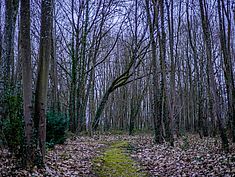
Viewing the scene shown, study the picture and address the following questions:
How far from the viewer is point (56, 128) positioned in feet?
40.0

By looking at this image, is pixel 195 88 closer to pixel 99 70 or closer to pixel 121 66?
pixel 121 66

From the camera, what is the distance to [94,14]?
877 inches

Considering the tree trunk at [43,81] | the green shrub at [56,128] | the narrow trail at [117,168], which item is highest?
the tree trunk at [43,81]

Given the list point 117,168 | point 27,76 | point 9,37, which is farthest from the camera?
point 9,37

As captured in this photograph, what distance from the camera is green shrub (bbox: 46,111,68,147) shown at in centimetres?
1195

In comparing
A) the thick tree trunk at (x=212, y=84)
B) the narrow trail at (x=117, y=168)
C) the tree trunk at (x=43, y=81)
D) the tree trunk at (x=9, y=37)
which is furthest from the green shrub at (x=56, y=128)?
the thick tree trunk at (x=212, y=84)

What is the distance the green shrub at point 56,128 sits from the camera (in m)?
12.0

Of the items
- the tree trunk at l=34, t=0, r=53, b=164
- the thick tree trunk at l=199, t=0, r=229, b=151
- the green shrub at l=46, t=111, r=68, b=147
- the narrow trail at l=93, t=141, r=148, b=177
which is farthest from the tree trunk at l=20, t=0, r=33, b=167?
the thick tree trunk at l=199, t=0, r=229, b=151

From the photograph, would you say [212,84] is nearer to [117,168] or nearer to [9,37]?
[117,168]

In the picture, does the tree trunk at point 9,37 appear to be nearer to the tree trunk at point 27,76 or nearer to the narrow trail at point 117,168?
the tree trunk at point 27,76

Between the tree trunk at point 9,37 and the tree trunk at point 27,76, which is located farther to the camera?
the tree trunk at point 9,37

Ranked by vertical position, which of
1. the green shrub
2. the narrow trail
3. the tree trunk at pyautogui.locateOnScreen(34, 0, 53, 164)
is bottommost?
the narrow trail

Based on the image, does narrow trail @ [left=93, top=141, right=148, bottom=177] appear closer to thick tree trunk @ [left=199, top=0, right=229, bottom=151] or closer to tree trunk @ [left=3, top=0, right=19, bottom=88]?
thick tree trunk @ [left=199, top=0, right=229, bottom=151]

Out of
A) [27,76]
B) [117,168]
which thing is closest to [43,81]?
[27,76]
